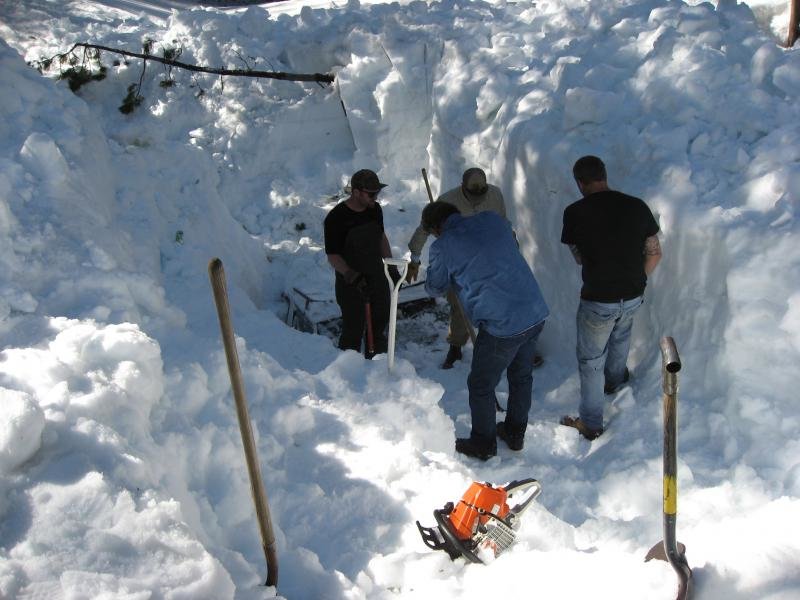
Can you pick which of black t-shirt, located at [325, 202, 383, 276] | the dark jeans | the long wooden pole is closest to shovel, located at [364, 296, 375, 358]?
the dark jeans

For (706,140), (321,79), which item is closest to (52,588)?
(706,140)

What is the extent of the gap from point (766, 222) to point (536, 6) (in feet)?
16.4

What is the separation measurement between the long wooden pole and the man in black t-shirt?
2689 millimetres

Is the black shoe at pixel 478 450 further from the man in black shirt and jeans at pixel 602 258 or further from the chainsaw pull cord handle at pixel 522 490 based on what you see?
the chainsaw pull cord handle at pixel 522 490

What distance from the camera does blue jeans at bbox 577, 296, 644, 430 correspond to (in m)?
3.96

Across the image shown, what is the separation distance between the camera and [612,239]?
3785 mm

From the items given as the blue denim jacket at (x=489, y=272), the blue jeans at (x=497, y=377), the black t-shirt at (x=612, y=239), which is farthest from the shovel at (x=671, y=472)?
the black t-shirt at (x=612, y=239)

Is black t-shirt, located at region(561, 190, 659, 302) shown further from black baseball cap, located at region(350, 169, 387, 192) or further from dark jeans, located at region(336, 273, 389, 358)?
dark jeans, located at region(336, 273, 389, 358)

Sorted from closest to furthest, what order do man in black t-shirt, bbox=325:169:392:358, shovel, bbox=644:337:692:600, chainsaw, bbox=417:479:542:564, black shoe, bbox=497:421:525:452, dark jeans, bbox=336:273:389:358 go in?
shovel, bbox=644:337:692:600
chainsaw, bbox=417:479:542:564
black shoe, bbox=497:421:525:452
man in black t-shirt, bbox=325:169:392:358
dark jeans, bbox=336:273:389:358

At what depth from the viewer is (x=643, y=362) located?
14.8ft

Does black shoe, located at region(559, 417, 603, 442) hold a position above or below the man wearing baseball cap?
below

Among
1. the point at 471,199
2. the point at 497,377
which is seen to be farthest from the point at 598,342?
the point at 471,199

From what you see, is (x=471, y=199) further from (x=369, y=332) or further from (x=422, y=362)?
(x=422, y=362)

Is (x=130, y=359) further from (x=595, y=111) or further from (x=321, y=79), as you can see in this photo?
(x=321, y=79)
